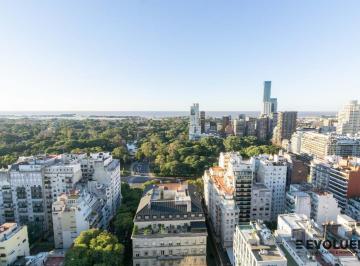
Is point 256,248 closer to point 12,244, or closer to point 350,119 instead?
point 12,244

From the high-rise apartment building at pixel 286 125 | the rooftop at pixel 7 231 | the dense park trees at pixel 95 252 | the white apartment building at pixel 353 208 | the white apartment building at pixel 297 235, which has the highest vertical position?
the high-rise apartment building at pixel 286 125

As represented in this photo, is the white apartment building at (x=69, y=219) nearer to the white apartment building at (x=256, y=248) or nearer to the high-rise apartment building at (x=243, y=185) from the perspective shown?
the white apartment building at (x=256, y=248)

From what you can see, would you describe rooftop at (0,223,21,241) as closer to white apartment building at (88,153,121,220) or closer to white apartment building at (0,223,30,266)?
white apartment building at (0,223,30,266)

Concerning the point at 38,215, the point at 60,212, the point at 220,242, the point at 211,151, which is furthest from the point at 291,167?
the point at 38,215

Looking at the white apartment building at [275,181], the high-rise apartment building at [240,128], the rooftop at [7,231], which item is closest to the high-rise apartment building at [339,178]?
the white apartment building at [275,181]

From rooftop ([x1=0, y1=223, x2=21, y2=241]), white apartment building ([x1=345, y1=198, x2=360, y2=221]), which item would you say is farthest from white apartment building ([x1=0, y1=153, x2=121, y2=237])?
white apartment building ([x1=345, y1=198, x2=360, y2=221])

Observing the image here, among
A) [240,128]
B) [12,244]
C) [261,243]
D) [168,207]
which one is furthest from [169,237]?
[240,128]

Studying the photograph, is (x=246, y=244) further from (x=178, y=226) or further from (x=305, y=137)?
(x=305, y=137)
